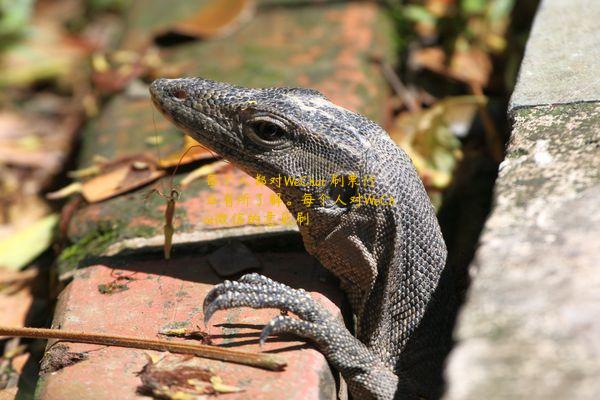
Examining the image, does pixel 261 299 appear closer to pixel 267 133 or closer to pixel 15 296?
pixel 267 133

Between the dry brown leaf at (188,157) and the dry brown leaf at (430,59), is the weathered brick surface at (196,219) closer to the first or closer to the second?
the dry brown leaf at (188,157)

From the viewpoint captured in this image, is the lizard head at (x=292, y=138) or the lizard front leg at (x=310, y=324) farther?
the lizard head at (x=292, y=138)

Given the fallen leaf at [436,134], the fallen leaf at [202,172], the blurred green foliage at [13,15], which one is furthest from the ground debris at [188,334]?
the blurred green foliage at [13,15]

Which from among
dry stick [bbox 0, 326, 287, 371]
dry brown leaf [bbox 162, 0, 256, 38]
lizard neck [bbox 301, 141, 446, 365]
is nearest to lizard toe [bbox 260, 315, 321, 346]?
dry stick [bbox 0, 326, 287, 371]

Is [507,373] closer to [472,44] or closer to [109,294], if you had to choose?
[109,294]

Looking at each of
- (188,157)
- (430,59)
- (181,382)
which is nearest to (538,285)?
(181,382)

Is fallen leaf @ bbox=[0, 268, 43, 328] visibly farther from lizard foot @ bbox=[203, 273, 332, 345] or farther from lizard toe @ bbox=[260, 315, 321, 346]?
lizard toe @ bbox=[260, 315, 321, 346]

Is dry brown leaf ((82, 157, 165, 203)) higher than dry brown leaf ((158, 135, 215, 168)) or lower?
lower
